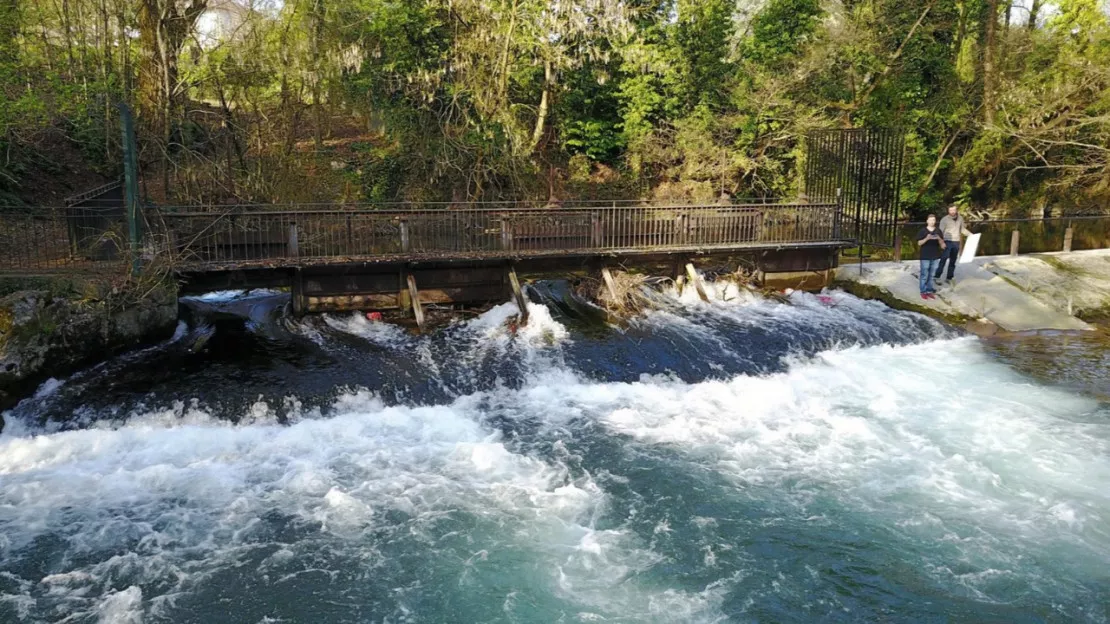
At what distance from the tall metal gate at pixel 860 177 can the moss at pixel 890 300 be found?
4.17 ft

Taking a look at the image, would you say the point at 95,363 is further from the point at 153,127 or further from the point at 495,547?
the point at 153,127

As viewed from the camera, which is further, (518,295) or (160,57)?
(160,57)

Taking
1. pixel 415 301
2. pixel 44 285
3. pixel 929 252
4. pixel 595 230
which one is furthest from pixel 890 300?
pixel 44 285

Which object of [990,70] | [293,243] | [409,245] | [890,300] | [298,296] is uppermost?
[990,70]

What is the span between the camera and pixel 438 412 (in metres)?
11.6

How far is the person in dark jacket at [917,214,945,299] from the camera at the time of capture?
16.3 metres

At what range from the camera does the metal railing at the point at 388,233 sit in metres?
13.3

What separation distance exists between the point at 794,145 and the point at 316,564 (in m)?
20.3

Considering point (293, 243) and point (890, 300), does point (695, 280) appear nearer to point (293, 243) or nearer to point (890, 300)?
point (890, 300)

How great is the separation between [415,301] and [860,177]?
38.6 feet

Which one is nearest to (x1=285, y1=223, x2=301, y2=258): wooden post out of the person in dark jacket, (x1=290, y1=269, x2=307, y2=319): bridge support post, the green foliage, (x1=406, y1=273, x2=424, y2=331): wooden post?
(x1=290, y1=269, x2=307, y2=319): bridge support post

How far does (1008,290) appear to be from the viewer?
17.1m

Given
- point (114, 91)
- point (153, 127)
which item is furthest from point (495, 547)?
point (114, 91)

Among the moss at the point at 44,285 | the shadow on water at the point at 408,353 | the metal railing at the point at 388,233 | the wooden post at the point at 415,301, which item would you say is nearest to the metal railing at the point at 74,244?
the metal railing at the point at 388,233
